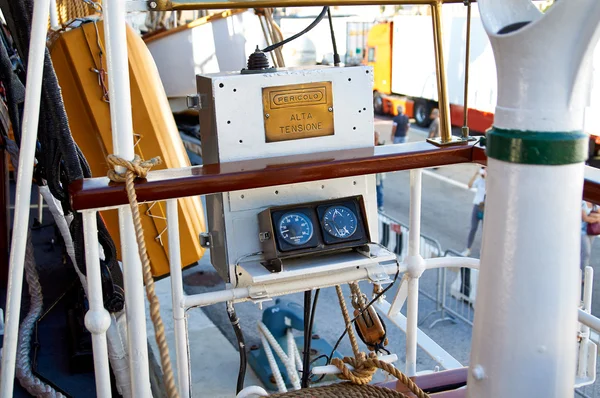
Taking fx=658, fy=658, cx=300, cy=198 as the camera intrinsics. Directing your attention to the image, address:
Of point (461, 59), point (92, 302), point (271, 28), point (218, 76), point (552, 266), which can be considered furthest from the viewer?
point (461, 59)

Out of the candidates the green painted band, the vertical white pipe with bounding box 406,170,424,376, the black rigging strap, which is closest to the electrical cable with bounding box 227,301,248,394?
the black rigging strap

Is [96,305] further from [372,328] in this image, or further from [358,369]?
[372,328]

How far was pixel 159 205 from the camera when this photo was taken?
412 cm

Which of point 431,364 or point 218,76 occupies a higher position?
point 218,76

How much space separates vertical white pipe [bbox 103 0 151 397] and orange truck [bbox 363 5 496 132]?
511 inches

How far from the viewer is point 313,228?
1905 millimetres

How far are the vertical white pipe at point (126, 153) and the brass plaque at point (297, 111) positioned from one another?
1.42 ft

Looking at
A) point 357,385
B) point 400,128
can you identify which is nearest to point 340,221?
point 357,385

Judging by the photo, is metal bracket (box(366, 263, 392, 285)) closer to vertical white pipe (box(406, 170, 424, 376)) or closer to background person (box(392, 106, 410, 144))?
vertical white pipe (box(406, 170, 424, 376))

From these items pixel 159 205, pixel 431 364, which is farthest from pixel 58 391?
pixel 431 364

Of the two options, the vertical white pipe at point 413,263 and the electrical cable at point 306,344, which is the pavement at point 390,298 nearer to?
the electrical cable at point 306,344

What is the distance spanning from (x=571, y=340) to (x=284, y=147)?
1.03m

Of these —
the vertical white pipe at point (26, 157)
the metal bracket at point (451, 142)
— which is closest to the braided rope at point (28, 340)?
the vertical white pipe at point (26, 157)

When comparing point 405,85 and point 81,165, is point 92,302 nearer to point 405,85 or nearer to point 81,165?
point 81,165
